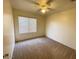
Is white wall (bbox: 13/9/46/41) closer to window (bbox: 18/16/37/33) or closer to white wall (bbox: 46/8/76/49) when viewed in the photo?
window (bbox: 18/16/37/33)

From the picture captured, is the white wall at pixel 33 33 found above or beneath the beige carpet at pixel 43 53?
above

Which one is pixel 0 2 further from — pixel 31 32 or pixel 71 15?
pixel 31 32

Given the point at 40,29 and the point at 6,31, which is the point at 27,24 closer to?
the point at 40,29

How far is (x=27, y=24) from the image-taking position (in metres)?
6.78

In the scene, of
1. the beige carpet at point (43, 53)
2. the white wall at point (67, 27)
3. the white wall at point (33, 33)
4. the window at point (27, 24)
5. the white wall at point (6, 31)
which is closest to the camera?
the white wall at point (6, 31)

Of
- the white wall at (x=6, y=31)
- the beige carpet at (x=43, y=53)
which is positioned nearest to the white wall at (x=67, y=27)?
the beige carpet at (x=43, y=53)

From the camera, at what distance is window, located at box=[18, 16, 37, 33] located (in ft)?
20.3

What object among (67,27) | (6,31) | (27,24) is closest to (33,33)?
(27,24)

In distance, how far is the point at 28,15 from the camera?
657 cm

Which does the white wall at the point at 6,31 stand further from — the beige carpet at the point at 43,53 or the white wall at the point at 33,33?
the white wall at the point at 33,33

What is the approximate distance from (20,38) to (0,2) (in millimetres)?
5602

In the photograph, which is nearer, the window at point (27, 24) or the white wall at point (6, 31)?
the white wall at point (6, 31)

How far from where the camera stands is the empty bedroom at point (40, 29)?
11.5 feet

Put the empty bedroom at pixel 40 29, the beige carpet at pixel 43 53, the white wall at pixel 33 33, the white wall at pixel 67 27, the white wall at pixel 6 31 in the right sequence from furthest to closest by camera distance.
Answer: the white wall at pixel 33 33 < the white wall at pixel 67 27 < the empty bedroom at pixel 40 29 < the beige carpet at pixel 43 53 < the white wall at pixel 6 31
